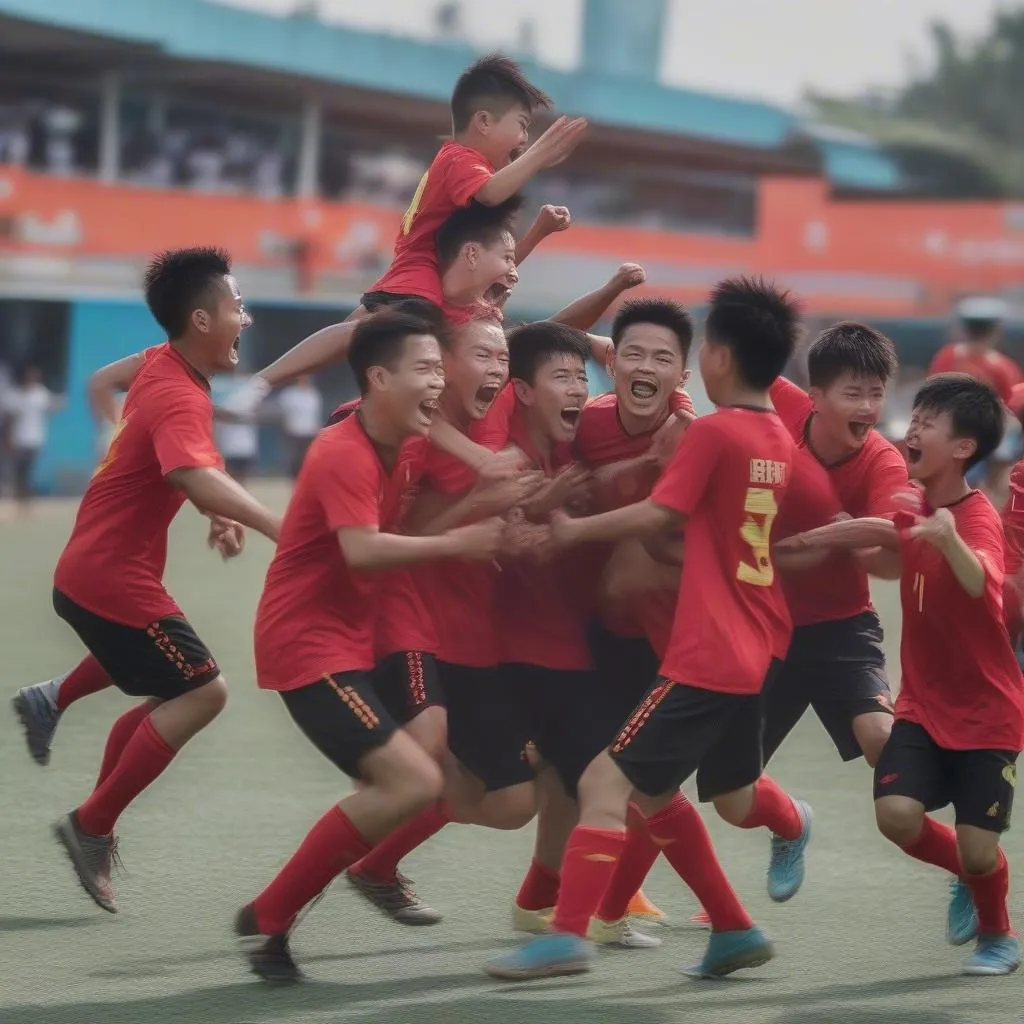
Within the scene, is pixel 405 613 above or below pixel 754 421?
below

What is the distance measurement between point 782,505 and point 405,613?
1092 millimetres

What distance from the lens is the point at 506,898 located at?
19.1ft

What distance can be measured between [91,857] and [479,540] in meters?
1.69

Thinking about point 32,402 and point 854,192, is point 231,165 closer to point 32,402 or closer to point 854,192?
point 32,402

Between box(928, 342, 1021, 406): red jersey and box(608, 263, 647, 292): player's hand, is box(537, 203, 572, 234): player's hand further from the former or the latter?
box(928, 342, 1021, 406): red jersey

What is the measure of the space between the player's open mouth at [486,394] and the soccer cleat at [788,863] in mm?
1515

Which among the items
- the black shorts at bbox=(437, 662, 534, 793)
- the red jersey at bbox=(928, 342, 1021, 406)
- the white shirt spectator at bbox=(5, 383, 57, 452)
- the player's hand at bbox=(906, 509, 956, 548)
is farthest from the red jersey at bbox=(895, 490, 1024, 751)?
the white shirt spectator at bbox=(5, 383, 57, 452)

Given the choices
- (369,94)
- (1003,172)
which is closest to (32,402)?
(369,94)

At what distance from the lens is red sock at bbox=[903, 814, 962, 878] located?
17.0 ft

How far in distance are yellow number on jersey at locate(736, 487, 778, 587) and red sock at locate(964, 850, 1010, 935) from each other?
1.00 m

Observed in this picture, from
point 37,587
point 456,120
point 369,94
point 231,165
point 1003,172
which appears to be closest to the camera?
point 456,120

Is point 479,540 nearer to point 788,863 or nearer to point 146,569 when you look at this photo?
point 146,569

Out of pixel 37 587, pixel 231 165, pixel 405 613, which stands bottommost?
pixel 37 587

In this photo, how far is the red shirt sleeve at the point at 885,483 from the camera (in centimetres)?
537
